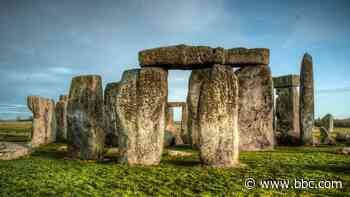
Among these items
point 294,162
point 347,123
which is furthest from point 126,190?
point 347,123

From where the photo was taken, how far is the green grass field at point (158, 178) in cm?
494

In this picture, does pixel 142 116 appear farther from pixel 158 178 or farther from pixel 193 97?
pixel 193 97

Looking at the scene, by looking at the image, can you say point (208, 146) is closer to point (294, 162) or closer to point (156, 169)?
point (156, 169)

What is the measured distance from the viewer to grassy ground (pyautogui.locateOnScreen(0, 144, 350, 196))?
16.2ft

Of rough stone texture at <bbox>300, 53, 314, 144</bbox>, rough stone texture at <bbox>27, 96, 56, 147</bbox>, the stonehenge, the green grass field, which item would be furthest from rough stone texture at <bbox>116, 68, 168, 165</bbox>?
rough stone texture at <bbox>300, 53, 314, 144</bbox>

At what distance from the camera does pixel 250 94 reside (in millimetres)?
11430

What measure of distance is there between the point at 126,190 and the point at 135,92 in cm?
294

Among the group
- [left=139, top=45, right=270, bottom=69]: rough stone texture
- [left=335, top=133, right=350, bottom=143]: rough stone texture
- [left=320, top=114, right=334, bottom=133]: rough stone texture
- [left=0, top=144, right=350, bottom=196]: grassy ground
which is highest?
[left=139, top=45, right=270, bottom=69]: rough stone texture

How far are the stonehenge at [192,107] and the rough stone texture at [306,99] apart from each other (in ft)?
0.13

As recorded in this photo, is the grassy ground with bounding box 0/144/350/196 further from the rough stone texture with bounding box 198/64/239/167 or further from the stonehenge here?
the stonehenge

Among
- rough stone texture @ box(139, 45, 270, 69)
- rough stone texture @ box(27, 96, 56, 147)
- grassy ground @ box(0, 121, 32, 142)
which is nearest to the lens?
rough stone texture @ box(139, 45, 270, 69)

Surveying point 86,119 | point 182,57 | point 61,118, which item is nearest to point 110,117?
point 86,119

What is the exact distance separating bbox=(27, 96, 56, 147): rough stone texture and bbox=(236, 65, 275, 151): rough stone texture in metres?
9.61

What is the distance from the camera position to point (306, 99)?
13133 mm
